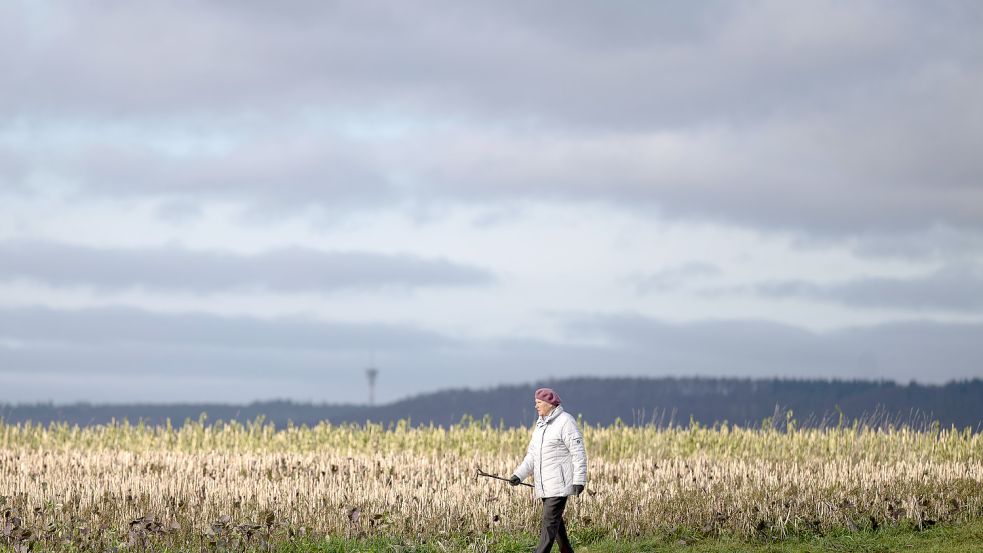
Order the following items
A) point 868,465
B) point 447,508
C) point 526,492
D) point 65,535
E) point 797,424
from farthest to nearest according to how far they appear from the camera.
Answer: point 797,424 → point 868,465 → point 526,492 → point 447,508 → point 65,535

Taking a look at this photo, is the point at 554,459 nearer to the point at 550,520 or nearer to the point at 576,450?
the point at 576,450

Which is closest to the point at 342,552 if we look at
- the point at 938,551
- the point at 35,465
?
the point at 938,551

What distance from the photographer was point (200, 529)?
18.0 m

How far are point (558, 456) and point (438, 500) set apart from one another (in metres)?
4.75

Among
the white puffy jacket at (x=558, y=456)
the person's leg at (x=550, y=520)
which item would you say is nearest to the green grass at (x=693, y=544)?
the person's leg at (x=550, y=520)

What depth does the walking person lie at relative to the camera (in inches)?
598

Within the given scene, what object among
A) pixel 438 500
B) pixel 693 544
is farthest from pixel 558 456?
pixel 438 500

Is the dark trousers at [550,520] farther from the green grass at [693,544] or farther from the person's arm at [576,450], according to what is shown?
the green grass at [693,544]

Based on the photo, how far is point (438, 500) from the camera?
64.0 feet

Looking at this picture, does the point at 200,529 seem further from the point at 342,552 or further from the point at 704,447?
the point at 704,447

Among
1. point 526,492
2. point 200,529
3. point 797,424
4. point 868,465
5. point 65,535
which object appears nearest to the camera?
point 65,535

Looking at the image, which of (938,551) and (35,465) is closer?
(938,551)

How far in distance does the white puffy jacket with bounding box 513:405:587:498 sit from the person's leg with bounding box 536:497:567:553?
0.13 metres

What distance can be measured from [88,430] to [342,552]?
24.0m
